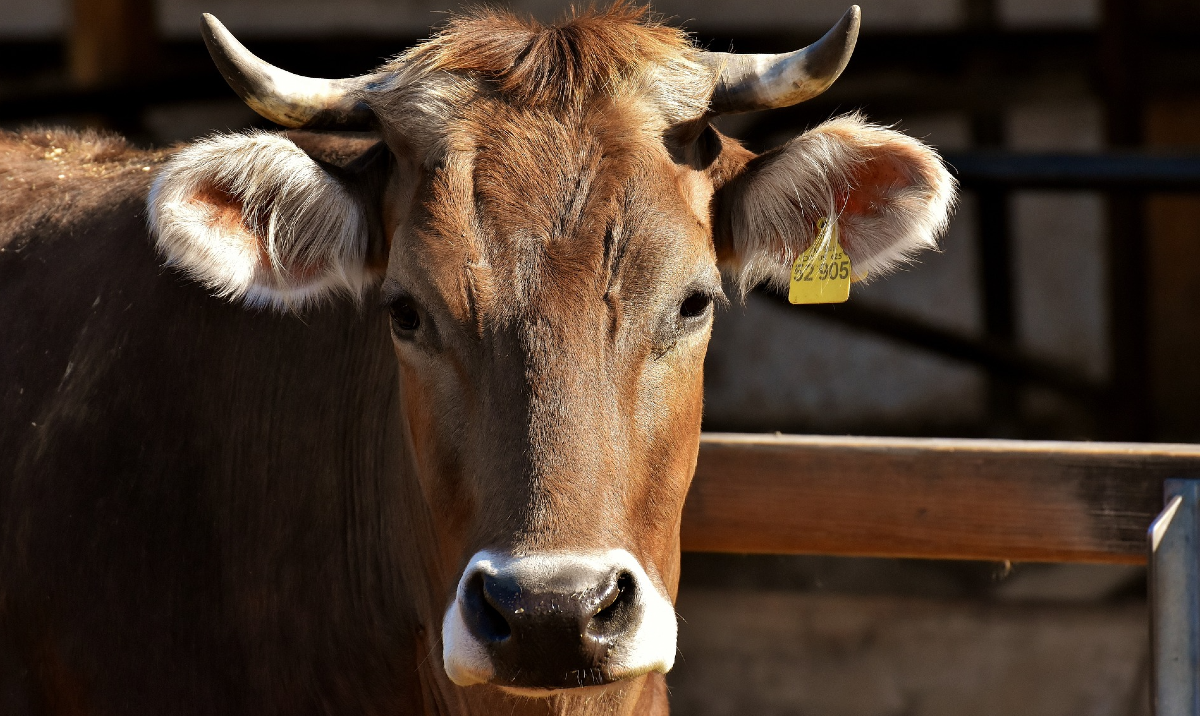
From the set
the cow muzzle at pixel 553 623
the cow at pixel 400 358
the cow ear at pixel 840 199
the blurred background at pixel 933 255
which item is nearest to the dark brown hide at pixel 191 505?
the cow at pixel 400 358

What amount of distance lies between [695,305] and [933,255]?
6114 mm

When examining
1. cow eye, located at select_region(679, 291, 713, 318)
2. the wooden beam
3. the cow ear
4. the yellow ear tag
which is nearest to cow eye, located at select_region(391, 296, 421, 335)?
cow eye, located at select_region(679, 291, 713, 318)

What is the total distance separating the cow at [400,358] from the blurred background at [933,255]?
12.8 ft

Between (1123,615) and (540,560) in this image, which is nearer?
(540,560)

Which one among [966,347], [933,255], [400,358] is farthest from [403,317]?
[933,255]

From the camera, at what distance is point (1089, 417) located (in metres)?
8.09

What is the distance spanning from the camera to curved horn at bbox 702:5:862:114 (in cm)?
262

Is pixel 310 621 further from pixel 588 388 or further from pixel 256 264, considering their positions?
pixel 588 388

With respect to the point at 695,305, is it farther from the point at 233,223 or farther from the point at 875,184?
the point at 233,223

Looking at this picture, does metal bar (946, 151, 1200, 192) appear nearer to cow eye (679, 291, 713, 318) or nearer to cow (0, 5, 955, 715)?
cow (0, 5, 955, 715)

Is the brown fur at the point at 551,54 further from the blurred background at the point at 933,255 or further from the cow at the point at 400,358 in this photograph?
the blurred background at the point at 933,255

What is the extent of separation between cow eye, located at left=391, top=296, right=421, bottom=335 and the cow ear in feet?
2.44

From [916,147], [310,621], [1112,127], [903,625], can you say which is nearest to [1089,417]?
[1112,127]

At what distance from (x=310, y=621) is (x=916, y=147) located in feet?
5.74
